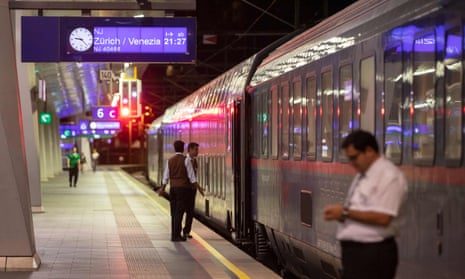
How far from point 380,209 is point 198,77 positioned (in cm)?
4462

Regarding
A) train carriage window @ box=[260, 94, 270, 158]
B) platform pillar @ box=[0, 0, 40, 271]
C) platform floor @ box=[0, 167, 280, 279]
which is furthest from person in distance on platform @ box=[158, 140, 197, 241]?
platform pillar @ box=[0, 0, 40, 271]

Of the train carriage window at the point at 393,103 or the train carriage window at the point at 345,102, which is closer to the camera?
the train carriage window at the point at 393,103

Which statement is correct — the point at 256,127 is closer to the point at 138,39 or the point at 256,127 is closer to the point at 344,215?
the point at 138,39

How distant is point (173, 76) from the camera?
5081 cm

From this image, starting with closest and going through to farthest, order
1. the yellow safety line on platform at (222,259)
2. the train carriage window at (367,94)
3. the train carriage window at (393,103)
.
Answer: the train carriage window at (393,103) → the train carriage window at (367,94) → the yellow safety line on platform at (222,259)

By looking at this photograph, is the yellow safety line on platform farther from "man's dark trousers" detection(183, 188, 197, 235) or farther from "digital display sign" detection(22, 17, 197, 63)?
"digital display sign" detection(22, 17, 197, 63)

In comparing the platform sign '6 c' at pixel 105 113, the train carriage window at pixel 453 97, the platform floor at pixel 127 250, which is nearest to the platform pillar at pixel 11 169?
the platform floor at pixel 127 250

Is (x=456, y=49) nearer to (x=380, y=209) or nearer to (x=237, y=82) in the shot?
(x=380, y=209)

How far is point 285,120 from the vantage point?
1188 centimetres

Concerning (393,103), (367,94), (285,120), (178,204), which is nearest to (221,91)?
(178,204)

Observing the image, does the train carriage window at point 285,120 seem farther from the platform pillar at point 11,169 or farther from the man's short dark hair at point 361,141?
the man's short dark hair at point 361,141

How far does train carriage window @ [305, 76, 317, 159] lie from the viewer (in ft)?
33.9

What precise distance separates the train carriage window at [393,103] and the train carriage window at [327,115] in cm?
172

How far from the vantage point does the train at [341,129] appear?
659 cm
